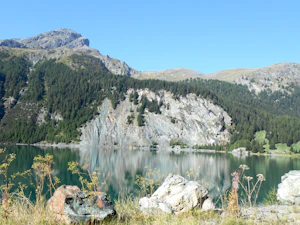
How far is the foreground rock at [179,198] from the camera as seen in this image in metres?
12.1

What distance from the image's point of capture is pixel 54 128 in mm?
192250

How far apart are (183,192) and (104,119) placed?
607 ft

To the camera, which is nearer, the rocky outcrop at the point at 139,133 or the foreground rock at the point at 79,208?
the foreground rock at the point at 79,208

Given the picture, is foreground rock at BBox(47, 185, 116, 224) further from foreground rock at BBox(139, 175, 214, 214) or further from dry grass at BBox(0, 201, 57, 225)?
foreground rock at BBox(139, 175, 214, 214)

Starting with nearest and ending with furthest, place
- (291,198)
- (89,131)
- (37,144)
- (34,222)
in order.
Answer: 1. (34,222)
2. (291,198)
3. (37,144)
4. (89,131)

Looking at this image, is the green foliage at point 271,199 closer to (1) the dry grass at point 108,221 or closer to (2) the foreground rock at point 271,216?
(2) the foreground rock at point 271,216

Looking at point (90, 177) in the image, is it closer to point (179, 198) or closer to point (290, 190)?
point (179, 198)

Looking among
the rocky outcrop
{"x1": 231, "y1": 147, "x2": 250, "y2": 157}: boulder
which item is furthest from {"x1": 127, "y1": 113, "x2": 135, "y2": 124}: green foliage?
{"x1": 231, "y1": 147, "x2": 250, "y2": 157}: boulder

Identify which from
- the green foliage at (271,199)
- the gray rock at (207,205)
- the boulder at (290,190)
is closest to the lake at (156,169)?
the gray rock at (207,205)

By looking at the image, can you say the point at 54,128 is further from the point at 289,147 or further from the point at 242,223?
the point at 242,223

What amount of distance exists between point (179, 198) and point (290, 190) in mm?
9642

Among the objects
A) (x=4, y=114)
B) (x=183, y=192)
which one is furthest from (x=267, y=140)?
(x=183, y=192)

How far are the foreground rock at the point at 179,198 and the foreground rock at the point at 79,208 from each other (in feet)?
10.00

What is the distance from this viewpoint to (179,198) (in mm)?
13297
